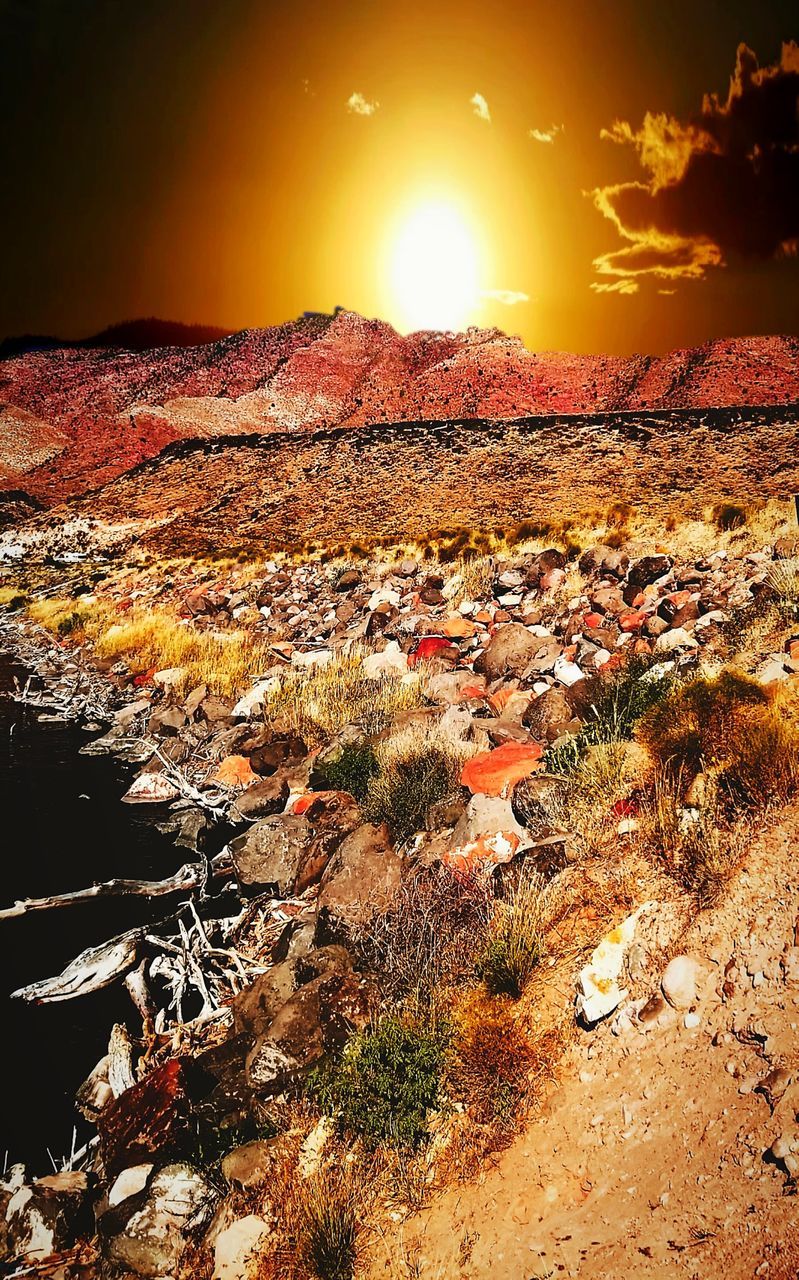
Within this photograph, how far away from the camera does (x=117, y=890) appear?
6.48 metres

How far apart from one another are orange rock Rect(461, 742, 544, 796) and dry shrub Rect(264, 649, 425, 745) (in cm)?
209

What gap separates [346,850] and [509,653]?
14.0ft

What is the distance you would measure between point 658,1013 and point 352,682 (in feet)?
24.3

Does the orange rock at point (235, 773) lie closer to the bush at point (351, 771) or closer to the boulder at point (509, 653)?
the bush at point (351, 771)

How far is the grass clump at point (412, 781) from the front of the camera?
20.0 ft

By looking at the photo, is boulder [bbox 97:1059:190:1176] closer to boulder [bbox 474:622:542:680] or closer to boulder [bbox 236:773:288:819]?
boulder [bbox 236:773:288:819]

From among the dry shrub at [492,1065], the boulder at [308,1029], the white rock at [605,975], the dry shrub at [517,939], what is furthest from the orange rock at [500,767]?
the dry shrub at [492,1065]

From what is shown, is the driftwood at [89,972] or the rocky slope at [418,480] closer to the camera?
the driftwood at [89,972]

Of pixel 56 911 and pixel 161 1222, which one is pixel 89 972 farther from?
pixel 161 1222

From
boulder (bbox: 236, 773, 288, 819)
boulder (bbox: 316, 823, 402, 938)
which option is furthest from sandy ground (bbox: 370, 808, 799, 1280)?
boulder (bbox: 236, 773, 288, 819)

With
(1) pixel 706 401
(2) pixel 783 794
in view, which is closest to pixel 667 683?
(2) pixel 783 794

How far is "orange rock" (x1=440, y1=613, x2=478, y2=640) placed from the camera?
10320 mm

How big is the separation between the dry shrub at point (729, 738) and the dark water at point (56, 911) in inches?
190

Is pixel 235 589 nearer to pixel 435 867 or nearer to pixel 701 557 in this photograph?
pixel 701 557
